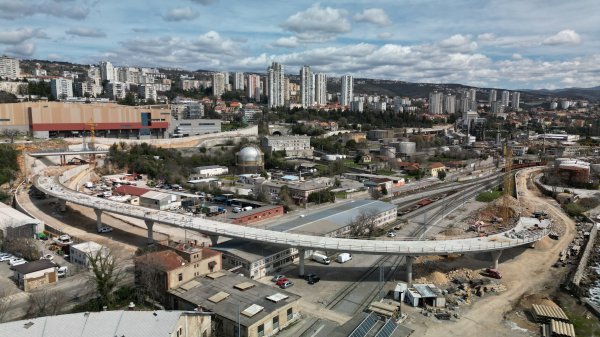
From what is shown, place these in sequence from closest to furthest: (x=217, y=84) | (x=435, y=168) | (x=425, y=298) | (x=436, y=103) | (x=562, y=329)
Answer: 1. (x=562, y=329)
2. (x=425, y=298)
3. (x=435, y=168)
4. (x=217, y=84)
5. (x=436, y=103)

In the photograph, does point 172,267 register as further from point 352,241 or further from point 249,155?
point 249,155

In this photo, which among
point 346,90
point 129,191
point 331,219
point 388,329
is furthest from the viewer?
point 346,90

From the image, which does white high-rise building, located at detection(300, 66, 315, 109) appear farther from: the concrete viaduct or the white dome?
the concrete viaduct

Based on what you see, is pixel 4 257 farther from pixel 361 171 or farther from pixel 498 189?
pixel 498 189

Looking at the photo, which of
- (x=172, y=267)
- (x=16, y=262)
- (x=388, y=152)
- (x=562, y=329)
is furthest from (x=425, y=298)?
(x=388, y=152)

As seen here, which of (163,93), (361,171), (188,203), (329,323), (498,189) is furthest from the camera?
(163,93)

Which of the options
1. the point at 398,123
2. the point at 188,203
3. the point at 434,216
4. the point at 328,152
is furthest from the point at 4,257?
the point at 398,123

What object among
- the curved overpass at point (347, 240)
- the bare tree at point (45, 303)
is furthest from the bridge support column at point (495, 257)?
the bare tree at point (45, 303)
